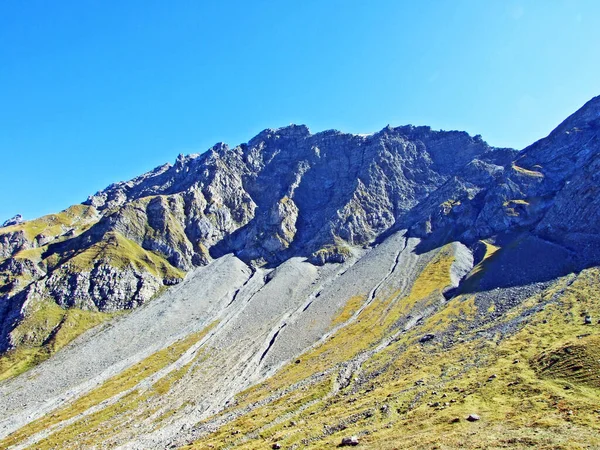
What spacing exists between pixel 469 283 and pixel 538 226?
182 feet

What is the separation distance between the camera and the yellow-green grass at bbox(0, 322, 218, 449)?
81.7 metres

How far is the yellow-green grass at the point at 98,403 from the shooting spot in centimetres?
8169

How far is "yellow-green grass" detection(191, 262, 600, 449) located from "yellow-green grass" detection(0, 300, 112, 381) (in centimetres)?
9270

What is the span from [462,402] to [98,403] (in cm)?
8682

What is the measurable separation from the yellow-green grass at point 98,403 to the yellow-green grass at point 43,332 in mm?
43983

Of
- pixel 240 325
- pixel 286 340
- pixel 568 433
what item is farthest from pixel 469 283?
pixel 568 433

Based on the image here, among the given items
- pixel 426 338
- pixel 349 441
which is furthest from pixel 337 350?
pixel 349 441

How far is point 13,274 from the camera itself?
187250 mm

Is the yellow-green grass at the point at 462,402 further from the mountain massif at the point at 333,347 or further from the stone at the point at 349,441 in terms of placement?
the stone at the point at 349,441

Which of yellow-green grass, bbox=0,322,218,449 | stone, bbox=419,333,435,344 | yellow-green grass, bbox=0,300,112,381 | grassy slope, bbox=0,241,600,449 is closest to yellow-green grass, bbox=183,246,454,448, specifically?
grassy slope, bbox=0,241,600,449

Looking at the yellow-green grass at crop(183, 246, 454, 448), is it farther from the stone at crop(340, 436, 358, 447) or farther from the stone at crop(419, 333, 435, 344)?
the stone at crop(340, 436, 358, 447)

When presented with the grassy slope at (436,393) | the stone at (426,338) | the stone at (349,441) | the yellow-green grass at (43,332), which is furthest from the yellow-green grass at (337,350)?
the yellow-green grass at (43,332)

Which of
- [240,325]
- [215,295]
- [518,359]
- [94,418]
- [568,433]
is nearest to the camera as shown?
[568,433]

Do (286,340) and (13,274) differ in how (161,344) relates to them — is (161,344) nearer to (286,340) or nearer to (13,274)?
(286,340)
